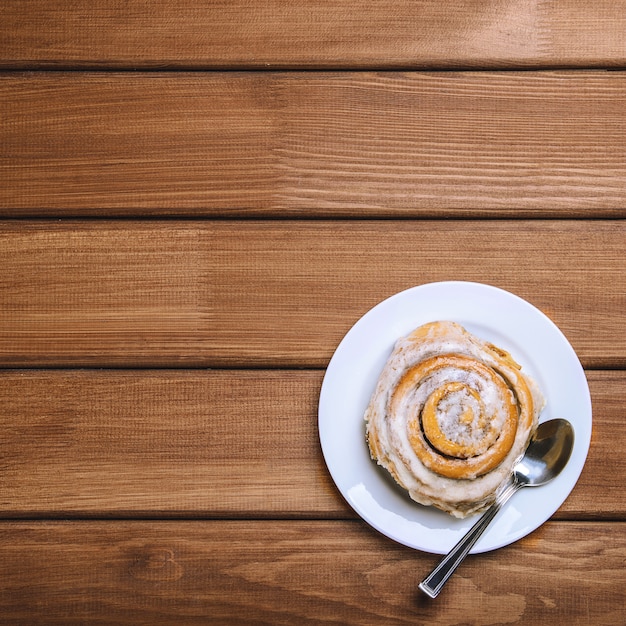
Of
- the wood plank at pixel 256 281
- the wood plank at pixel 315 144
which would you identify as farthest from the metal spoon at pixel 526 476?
the wood plank at pixel 315 144

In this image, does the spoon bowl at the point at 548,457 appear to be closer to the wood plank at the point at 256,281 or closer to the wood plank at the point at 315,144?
the wood plank at the point at 256,281

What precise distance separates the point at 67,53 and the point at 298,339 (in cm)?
48

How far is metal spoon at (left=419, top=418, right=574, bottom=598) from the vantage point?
81cm

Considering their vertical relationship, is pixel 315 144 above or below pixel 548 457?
above

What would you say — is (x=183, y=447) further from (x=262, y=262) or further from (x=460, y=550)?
(x=460, y=550)

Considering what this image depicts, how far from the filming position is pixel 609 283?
0.89 m

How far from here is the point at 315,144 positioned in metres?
0.91

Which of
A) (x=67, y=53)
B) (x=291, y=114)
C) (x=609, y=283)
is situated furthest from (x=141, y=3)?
(x=609, y=283)

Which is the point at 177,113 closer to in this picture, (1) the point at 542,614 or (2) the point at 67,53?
(2) the point at 67,53

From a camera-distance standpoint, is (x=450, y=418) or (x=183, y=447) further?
(x=183, y=447)

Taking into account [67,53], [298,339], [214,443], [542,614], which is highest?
[67,53]

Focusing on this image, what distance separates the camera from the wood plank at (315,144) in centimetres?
90

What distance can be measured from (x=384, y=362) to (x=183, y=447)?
269mm

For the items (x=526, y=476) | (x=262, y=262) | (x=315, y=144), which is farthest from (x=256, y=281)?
(x=526, y=476)
